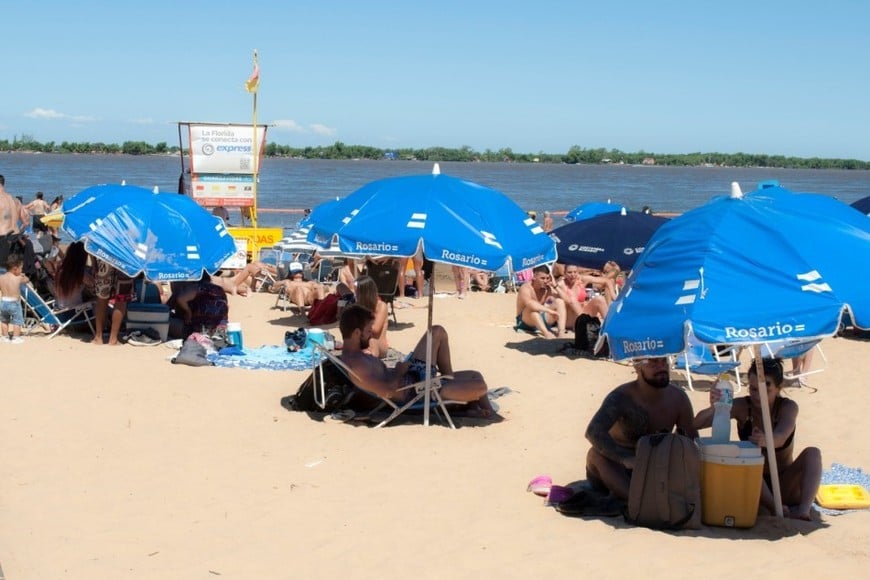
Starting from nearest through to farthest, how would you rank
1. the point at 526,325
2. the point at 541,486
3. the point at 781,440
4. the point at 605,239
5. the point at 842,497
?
the point at 781,440 < the point at 842,497 < the point at 541,486 < the point at 605,239 < the point at 526,325

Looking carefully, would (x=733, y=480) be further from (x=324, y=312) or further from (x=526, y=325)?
(x=324, y=312)

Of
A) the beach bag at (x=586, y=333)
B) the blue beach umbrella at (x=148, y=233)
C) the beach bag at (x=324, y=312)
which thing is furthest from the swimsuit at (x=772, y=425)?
the beach bag at (x=324, y=312)

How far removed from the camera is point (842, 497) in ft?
18.4

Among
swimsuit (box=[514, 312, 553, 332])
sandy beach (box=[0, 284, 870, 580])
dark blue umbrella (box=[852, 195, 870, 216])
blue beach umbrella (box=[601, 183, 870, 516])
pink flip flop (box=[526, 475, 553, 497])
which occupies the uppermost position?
dark blue umbrella (box=[852, 195, 870, 216])

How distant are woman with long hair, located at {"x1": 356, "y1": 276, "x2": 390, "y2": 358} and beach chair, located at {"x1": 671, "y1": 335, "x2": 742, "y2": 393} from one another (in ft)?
7.74

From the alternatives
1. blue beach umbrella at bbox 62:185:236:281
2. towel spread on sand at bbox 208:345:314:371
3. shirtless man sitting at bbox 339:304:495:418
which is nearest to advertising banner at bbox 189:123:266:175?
blue beach umbrella at bbox 62:185:236:281

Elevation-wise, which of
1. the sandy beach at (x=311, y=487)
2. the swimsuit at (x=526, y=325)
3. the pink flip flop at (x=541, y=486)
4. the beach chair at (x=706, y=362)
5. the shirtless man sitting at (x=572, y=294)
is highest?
the shirtless man sitting at (x=572, y=294)

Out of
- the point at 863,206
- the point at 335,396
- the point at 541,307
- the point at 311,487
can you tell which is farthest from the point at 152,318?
the point at 863,206

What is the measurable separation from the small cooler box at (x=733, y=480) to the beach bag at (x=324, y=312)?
721 centimetres

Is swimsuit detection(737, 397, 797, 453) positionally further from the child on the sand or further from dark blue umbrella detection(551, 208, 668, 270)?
the child on the sand

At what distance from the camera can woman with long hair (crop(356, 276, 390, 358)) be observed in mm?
7590

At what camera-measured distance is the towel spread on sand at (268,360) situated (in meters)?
9.29

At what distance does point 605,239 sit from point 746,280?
5.33 meters

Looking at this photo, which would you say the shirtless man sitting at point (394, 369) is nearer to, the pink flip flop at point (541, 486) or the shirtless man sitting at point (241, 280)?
the pink flip flop at point (541, 486)
